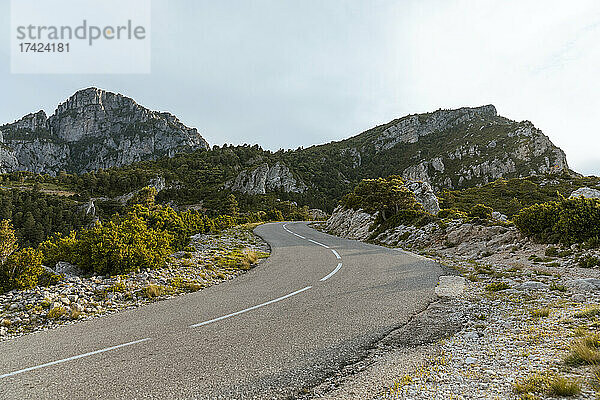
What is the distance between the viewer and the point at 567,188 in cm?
4406

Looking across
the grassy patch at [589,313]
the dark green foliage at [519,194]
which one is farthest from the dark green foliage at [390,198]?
the grassy patch at [589,313]

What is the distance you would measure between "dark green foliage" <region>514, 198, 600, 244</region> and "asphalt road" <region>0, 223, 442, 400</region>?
24.6 ft

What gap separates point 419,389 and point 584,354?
2141 millimetres

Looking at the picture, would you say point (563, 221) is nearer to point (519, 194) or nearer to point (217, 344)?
point (217, 344)

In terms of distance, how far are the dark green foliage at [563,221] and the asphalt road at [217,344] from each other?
7.51m

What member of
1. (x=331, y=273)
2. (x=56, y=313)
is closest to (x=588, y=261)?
(x=331, y=273)

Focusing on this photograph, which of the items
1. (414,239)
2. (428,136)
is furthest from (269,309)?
(428,136)

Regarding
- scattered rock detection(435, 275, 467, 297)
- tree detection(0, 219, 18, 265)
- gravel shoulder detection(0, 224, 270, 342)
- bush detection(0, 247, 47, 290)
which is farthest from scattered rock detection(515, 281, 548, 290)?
tree detection(0, 219, 18, 265)

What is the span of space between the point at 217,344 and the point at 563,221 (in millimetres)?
14191

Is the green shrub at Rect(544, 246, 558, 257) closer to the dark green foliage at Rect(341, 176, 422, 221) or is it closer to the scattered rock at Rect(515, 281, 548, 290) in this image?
the scattered rock at Rect(515, 281, 548, 290)

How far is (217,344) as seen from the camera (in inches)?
196

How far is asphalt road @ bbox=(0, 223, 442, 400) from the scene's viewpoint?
3.76 metres

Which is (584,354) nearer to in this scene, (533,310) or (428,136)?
(533,310)

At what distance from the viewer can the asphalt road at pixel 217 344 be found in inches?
148
